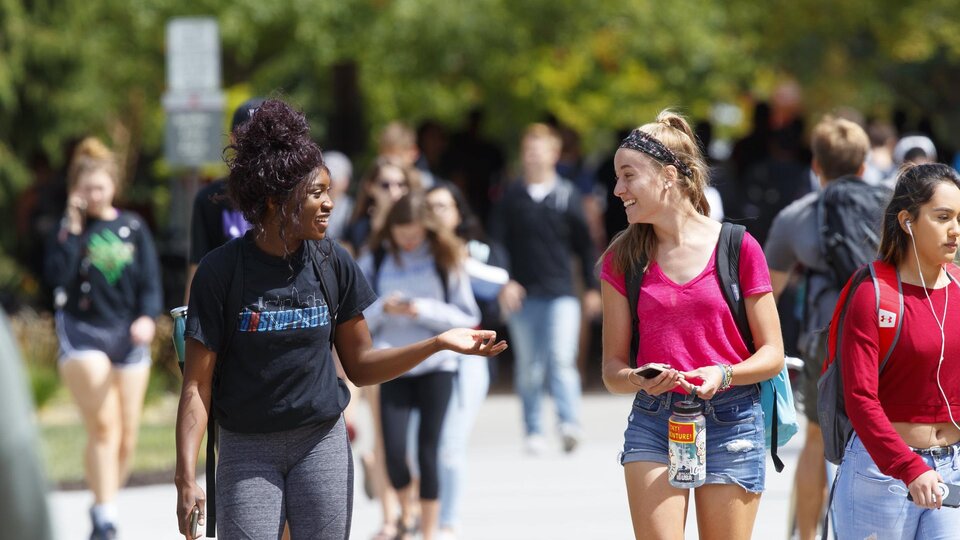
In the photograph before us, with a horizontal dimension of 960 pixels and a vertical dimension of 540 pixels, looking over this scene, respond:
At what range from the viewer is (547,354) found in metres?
11.6

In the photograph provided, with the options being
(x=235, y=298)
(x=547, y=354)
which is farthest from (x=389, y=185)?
(x=235, y=298)

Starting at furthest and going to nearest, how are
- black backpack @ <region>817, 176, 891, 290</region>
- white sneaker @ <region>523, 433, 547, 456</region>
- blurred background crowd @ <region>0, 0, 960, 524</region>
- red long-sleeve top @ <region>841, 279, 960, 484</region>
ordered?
blurred background crowd @ <region>0, 0, 960, 524</region> → white sneaker @ <region>523, 433, 547, 456</region> → black backpack @ <region>817, 176, 891, 290</region> → red long-sleeve top @ <region>841, 279, 960, 484</region>

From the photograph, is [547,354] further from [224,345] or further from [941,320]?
[224,345]

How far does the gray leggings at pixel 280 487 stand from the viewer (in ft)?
16.0

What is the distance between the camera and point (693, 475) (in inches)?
195

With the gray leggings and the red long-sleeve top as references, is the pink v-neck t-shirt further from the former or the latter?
the gray leggings

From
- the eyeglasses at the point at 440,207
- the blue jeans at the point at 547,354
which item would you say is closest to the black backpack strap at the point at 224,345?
the eyeglasses at the point at 440,207

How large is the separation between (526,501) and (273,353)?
5.05 meters

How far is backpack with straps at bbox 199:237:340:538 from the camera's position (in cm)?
490

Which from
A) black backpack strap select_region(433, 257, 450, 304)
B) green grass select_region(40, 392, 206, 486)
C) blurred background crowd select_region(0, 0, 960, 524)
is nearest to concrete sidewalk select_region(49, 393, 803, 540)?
green grass select_region(40, 392, 206, 486)

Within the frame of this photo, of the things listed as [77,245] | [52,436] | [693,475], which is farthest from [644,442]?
[52,436]

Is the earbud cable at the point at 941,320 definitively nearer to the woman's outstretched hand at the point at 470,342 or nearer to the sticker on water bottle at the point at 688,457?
the sticker on water bottle at the point at 688,457

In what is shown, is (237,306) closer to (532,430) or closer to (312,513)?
(312,513)

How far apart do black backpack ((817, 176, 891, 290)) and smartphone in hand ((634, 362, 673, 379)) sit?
2.29 meters
